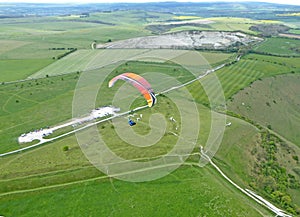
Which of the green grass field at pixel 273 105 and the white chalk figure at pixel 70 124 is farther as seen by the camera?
the green grass field at pixel 273 105

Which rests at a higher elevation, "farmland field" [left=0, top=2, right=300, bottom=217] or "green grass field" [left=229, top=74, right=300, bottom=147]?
"farmland field" [left=0, top=2, right=300, bottom=217]

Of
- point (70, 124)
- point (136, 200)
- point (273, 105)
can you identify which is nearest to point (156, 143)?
point (136, 200)

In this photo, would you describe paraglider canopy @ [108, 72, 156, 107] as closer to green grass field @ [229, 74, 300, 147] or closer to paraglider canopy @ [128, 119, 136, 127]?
paraglider canopy @ [128, 119, 136, 127]

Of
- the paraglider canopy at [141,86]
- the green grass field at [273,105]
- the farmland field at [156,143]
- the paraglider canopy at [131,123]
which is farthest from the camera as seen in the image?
the green grass field at [273,105]

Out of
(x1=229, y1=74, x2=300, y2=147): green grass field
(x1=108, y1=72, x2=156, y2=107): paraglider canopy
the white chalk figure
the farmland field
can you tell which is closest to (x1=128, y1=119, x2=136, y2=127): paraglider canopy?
the farmland field

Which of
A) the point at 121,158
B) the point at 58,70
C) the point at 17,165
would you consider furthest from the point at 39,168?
the point at 58,70

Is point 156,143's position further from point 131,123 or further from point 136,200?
point 136,200

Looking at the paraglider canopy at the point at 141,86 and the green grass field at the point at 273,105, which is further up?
the paraglider canopy at the point at 141,86

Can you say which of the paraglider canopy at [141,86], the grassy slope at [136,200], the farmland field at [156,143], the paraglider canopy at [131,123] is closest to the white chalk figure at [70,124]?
the farmland field at [156,143]

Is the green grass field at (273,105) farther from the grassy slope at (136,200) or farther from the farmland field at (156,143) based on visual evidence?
the grassy slope at (136,200)

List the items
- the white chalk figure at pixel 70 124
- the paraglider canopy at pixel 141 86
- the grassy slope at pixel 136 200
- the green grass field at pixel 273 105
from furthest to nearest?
the green grass field at pixel 273 105
the paraglider canopy at pixel 141 86
the white chalk figure at pixel 70 124
the grassy slope at pixel 136 200

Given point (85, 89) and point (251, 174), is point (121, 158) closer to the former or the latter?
point (251, 174)
